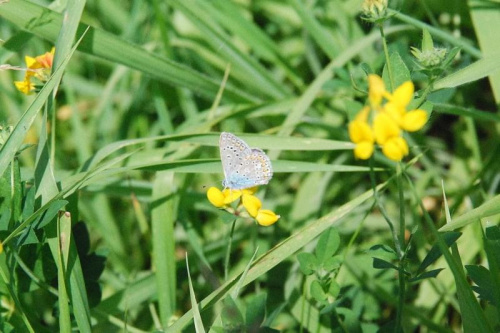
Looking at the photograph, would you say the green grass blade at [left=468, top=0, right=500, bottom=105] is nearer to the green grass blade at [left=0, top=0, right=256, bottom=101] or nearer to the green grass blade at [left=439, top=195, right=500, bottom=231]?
the green grass blade at [left=439, top=195, right=500, bottom=231]

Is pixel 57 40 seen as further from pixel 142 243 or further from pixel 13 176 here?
pixel 142 243

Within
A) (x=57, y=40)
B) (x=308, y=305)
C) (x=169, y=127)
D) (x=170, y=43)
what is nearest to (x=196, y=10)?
(x=170, y=43)

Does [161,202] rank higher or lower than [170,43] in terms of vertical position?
lower

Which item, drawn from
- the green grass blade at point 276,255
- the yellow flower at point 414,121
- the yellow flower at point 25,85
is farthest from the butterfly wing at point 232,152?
the yellow flower at point 25,85

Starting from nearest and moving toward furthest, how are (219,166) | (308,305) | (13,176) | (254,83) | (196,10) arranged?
(13,176), (219,166), (308,305), (196,10), (254,83)

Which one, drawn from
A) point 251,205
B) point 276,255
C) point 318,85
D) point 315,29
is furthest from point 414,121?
point 315,29

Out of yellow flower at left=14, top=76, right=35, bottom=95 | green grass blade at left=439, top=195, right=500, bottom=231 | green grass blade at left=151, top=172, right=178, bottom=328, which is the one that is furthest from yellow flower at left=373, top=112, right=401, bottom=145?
yellow flower at left=14, top=76, right=35, bottom=95

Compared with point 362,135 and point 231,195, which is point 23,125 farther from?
point 362,135
